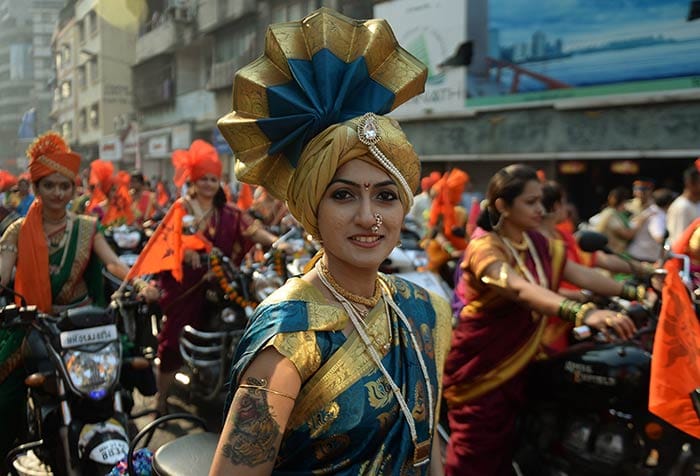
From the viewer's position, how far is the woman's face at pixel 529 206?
3287mm

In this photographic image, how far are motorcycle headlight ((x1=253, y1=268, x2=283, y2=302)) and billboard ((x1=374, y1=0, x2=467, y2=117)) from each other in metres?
14.3

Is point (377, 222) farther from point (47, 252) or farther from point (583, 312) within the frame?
point (47, 252)

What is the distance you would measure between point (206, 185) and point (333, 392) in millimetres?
4021

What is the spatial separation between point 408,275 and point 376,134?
11.9 feet

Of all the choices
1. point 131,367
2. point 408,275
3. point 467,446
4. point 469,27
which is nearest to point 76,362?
point 131,367

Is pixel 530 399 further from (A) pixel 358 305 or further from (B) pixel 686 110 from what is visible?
(B) pixel 686 110

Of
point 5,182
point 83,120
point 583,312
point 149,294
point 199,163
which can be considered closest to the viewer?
point 583,312

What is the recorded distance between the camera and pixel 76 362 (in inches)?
127

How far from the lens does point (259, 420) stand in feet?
4.96

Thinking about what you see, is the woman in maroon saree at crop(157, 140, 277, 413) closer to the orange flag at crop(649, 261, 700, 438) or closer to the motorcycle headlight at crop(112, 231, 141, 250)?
the motorcycle headlight at crop(112, 231, 141, 250)

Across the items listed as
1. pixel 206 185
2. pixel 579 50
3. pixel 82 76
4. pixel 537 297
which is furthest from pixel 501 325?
pixel 82 76

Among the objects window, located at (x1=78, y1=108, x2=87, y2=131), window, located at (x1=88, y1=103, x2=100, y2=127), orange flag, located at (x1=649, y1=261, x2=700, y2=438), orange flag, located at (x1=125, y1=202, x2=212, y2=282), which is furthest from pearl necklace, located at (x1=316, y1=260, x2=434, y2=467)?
window, located at (x1=78, y1=108, x2=87, y2=131)

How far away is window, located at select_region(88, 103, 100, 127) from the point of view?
44719 mm

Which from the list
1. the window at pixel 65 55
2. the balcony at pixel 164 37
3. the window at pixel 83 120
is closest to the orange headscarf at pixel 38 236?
the balcony at pixel 164 37
